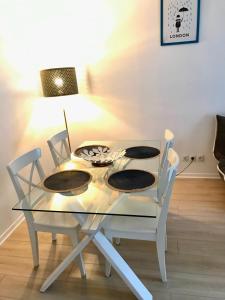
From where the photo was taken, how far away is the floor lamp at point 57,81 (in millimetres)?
2449

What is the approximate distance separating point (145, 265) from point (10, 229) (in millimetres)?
1292

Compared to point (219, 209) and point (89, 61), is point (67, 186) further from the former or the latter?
point (89, 61)

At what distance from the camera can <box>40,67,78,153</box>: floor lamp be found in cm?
A: 245

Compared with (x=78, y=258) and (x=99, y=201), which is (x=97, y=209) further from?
(x=78, y=258)

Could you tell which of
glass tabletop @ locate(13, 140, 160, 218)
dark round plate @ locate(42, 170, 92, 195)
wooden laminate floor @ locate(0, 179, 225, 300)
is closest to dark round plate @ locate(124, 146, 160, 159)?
glass tabletop @ locate(13, 140, 160, 218)

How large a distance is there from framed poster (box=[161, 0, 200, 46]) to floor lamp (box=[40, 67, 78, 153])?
108cm

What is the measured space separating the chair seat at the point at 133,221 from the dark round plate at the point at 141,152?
0.55m

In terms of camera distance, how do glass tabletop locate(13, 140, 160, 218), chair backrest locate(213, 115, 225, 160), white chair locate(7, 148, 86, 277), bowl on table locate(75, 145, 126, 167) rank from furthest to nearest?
chair backrest locate(213, 115, 225, 160) → bowl on table locate(75, 145, 126, 167) → white chair locate(7, 148, 86, 277) → glass tabletop locate(13, 140, 160, 218)

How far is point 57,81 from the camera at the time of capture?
2467 mm

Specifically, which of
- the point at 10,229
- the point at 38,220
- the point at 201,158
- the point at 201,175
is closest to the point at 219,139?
the point at 201,158

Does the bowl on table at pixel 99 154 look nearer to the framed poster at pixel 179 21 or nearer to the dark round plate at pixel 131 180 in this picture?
the dark round plate at pixel 131 180

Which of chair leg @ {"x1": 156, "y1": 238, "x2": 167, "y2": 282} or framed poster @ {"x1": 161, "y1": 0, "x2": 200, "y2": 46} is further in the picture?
framed poster @ {"x1": 161, "y1": 0, "x2": 200, "y2": 46}

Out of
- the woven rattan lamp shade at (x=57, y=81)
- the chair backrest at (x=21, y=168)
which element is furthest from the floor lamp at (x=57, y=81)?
the chair backrest at (x=21, y=168)

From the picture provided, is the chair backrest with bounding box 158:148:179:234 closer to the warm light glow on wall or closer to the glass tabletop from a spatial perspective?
the glass tabletop
